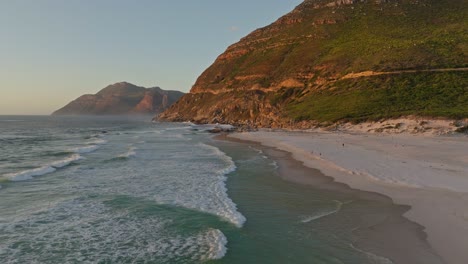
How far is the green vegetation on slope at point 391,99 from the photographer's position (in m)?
55.6

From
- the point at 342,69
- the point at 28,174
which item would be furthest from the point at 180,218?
the point at 342,69

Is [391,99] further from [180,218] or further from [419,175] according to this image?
[180,218]

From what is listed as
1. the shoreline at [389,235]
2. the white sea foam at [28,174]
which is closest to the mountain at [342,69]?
the shoreline at [389,235]

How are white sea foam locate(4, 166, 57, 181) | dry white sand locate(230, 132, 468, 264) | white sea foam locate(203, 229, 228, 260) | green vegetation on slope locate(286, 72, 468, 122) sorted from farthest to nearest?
green vegetation on slope locate(286, 72, 468, 122), white sea foam locate(4, 166, 57, 181), dry white sand locate(230, 132, 468, 264), white sea foam locate(203, 229, 228, 260)

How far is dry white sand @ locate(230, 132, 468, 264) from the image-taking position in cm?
1209

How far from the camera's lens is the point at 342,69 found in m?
87.7

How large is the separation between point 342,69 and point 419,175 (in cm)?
7053

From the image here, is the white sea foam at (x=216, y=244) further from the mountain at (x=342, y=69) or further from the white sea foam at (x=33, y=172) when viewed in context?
the mountain at (x=342, y=69)

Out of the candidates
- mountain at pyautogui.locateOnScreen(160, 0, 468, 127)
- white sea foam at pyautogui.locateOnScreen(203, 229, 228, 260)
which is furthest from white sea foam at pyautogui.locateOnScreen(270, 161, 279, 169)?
mountain at pyautogui.locateOnScreen(160, 0, 468, 127)

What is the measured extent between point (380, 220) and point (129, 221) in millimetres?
10030

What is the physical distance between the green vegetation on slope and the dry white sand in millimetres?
15713

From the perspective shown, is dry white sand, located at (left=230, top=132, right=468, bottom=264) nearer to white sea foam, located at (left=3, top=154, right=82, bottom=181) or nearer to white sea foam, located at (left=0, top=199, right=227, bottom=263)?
white sea foam, located at (left=0, top=199, right=227, bottom=263)

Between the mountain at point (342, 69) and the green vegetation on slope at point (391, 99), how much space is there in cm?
17

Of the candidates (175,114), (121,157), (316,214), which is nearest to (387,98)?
(121,157)
